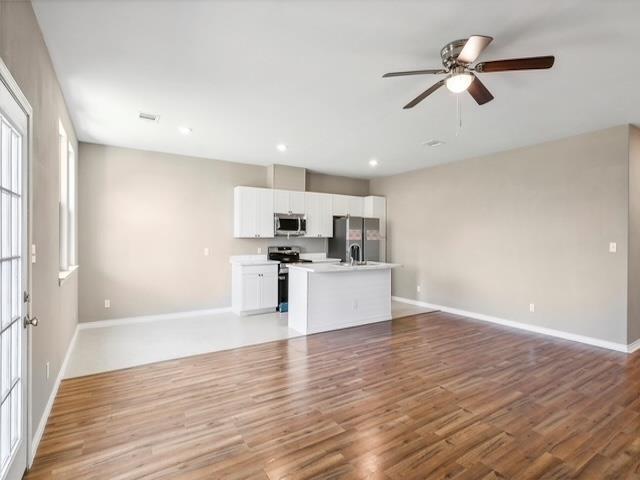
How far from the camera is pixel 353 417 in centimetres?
247

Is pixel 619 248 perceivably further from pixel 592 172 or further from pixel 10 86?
pixel 10 86

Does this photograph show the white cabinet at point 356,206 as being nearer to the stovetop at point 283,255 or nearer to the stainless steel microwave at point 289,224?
the stainless steel microwave at point 289,224

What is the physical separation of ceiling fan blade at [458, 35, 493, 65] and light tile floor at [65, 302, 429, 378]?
3.63m

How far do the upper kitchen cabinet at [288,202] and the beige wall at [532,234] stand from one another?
7.47 ft

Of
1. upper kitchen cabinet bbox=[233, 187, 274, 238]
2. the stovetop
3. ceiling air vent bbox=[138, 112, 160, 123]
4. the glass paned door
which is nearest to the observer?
the glass paned door

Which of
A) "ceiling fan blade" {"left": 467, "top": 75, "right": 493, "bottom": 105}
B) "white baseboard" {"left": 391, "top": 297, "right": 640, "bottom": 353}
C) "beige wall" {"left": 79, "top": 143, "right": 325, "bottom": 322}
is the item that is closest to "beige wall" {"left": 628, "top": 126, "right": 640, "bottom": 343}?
"white baseboard" {"left": 391, "top": 297, "right": 640, "bottom": 353}

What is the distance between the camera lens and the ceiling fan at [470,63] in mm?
2053

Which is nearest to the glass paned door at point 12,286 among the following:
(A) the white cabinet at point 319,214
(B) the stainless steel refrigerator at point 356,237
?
(A) the white cabinet at point 319,214

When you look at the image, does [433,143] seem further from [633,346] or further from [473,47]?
[633,346]

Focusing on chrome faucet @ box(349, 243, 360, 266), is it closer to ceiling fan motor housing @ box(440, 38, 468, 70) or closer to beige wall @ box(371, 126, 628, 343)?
beige wall @ box(371, 126, 628, 343)

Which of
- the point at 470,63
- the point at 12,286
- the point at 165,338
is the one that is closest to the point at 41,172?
the point at 12,286

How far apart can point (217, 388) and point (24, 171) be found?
2158mm

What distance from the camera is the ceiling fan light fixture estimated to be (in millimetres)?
2344

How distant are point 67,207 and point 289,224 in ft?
10.9
